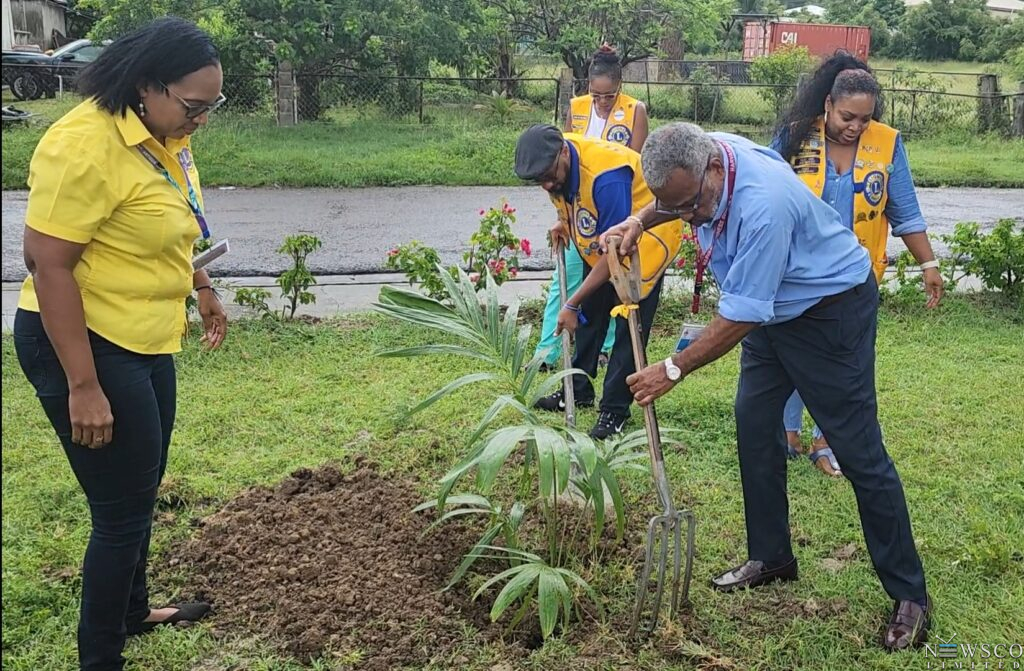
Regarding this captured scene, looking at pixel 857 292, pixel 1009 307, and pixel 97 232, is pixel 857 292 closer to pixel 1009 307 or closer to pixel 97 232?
pixel 97 232

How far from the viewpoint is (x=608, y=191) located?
4.01 meters

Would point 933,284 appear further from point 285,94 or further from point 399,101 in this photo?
point 399,101

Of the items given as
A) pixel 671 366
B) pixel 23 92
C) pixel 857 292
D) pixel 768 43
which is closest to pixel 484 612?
pixel 671 366

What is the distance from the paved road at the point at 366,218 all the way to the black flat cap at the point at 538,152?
3.98 m

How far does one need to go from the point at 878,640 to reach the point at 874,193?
176 centimetres

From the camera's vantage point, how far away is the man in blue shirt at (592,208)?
3836 millimetres

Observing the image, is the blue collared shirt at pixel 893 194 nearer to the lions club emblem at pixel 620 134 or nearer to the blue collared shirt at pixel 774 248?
the blue collared shirt at pixel 774 248

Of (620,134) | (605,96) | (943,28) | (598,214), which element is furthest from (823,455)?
(943,28)

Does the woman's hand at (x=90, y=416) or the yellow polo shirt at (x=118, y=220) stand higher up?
the yellow polo shirt at (x=118, y=220)

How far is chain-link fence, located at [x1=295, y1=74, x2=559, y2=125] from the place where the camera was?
15.2 metres

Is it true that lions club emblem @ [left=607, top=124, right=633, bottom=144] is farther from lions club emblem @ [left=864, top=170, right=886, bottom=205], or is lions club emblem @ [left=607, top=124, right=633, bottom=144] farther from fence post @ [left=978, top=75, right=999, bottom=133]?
fence post @ [left=978, top=75, right=999, bottom=133]

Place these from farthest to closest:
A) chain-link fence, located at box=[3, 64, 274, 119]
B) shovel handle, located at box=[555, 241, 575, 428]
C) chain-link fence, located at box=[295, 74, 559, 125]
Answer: chain-link fence, located at box=[295, 74, 559, 125] → chain-link fence, located at box=[3, 64, 274, 119] → shovel handle, located at box=[555, 241, 575, 428]

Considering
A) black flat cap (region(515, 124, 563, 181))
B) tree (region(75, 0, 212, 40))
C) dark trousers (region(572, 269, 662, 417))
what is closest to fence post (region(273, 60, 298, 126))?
tree (region(75, 0, 212, 40))

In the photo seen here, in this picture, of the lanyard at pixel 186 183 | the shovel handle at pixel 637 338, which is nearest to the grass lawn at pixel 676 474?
the shovel handle at pixel 637 338
